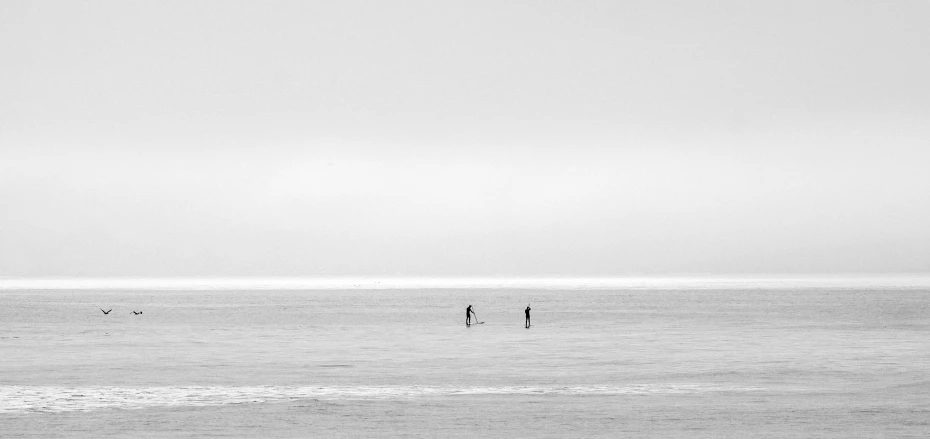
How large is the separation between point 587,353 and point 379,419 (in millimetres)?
18393

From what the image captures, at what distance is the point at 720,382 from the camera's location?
3036cm

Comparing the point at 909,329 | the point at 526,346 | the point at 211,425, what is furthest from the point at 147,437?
the point at 909,329

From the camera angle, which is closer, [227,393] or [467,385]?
[227,393]

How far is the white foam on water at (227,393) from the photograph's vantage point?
26.0 m

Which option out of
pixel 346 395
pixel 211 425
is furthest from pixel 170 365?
pixel 211 425

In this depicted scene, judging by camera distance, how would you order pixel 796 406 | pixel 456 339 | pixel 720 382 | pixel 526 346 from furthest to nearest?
pixel 456 339 < pixel 526 346 < pixel 720 382 < pixel 796 406

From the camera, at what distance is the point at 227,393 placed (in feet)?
92.3

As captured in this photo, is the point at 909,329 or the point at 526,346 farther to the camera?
the point at 909,329

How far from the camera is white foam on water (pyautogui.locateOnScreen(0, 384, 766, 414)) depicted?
25984 millimetres

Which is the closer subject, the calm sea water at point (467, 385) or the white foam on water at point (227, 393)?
the calm sea water at point (467, 385)

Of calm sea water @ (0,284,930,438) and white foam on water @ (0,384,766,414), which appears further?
white foam on water @ (0,384,766,414)

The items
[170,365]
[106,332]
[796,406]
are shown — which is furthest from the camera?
[106,332]

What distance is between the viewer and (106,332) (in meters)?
56.9

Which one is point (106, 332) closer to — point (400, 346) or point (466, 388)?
point (400, 346)
